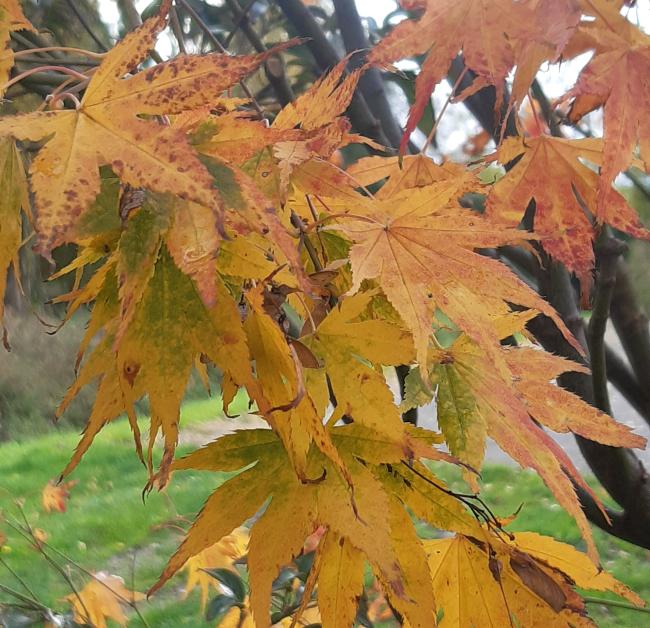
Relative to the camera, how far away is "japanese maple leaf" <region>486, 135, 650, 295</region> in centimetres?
56

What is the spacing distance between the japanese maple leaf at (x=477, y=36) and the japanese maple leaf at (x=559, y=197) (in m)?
0.10

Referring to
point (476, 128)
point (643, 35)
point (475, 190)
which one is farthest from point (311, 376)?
point (476, 128)

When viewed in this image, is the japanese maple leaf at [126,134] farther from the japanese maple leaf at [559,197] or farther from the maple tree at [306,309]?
the japanese maple leaf at [559,197]

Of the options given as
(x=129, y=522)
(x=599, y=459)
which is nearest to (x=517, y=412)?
(x=599, y=459)

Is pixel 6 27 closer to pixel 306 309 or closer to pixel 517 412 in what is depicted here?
pixel 306 309

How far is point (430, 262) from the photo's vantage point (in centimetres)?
36

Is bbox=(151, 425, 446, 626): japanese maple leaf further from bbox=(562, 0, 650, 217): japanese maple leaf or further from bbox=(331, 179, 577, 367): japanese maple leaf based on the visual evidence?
bbox=(562, 0, 650, 217): japanese maple leaf

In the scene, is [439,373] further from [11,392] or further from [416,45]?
[11,392]

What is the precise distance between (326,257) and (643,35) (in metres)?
0.30

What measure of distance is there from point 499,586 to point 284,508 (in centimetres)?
17

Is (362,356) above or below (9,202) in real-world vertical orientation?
below

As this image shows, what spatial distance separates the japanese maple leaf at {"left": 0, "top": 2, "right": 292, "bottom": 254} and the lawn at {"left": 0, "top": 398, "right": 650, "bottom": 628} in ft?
4.41

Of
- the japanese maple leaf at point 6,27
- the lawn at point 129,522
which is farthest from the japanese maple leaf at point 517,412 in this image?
the lawn at point 129,522

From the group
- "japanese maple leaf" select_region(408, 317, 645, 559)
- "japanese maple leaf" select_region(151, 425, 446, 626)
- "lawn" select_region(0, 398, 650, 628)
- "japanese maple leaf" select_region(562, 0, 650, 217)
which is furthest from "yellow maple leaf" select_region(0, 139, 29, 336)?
"lawn" select_region(0, 398, 650, 628)
